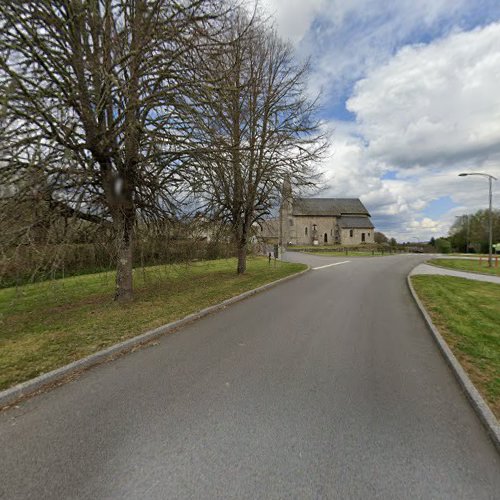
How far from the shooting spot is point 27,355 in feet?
14.5

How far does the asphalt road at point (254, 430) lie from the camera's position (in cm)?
218

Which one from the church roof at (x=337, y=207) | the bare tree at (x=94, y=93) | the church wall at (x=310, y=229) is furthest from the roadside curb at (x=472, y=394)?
the church roof at (x=337, y=207)

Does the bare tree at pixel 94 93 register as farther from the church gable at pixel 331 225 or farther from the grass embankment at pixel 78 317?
the church gable at pixel 331 225

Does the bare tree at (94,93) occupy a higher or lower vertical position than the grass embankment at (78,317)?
higher

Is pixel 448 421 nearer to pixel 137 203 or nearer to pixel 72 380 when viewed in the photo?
pixel 72 380

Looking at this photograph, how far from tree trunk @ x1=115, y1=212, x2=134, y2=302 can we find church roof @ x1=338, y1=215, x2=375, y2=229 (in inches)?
2370

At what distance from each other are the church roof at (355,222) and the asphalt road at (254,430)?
61271 mm

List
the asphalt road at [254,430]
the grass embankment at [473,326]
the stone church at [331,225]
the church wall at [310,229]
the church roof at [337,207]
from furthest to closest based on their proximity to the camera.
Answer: the church roof at [337,207] → the church wall at [310,229] → the stone church at [331,225] → the grass embankment at [473,326] → the asphalt road at [254,430]

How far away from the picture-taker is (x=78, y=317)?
6711 mm

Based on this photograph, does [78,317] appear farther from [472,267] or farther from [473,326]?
[472,267]

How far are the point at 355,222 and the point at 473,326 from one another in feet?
200

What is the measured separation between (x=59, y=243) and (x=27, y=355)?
2.85 metres

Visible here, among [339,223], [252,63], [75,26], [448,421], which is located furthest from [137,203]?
[339,223]

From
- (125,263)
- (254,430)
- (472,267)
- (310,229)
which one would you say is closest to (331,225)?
(310,229)
